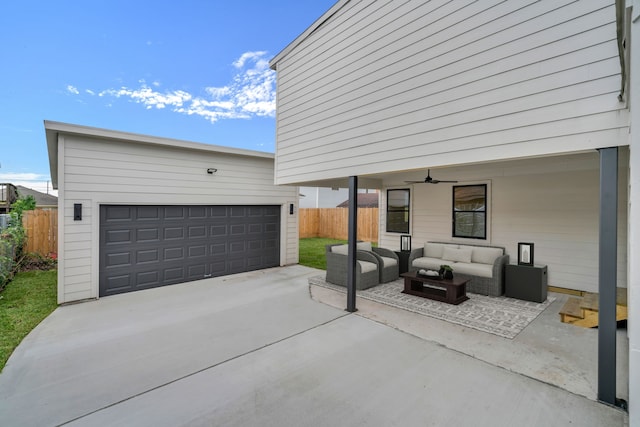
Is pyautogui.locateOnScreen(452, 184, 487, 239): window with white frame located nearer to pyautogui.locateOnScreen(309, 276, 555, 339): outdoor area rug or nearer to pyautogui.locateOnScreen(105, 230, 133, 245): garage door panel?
pyautogui.locateOnScreen(309, 276, 555, 339): outdoor area rug

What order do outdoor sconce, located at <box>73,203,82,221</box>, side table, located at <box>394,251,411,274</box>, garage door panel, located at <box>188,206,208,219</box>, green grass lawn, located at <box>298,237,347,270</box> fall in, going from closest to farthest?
outdoor sconce, located at <box>73,203,82,221</box>, garage door panel, located at <box>188,206,208,219</box>, side table, located at <box>394,251,411,274</box>, green grass lawn, located at <box>298,237,347,270</box>

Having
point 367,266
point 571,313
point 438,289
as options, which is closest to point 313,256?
point 367,266

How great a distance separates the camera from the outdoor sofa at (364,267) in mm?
6206

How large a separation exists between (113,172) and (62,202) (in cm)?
100

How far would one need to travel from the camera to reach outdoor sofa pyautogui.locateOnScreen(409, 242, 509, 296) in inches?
224

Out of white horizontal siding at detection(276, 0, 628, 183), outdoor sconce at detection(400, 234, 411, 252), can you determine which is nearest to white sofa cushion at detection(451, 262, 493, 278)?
outdoor sconce at detection(400, 234, 411, 252)

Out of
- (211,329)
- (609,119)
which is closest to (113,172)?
(211,329)

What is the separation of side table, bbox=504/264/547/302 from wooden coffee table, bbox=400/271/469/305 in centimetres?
88

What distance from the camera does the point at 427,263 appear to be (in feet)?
21.8

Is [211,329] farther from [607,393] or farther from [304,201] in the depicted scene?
[304,201]

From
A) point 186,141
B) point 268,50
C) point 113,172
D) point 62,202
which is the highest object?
point 268,50

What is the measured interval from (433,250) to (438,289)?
55.4 inches

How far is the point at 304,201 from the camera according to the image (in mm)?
25094

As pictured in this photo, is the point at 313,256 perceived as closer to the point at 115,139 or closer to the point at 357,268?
the point at 357,268
